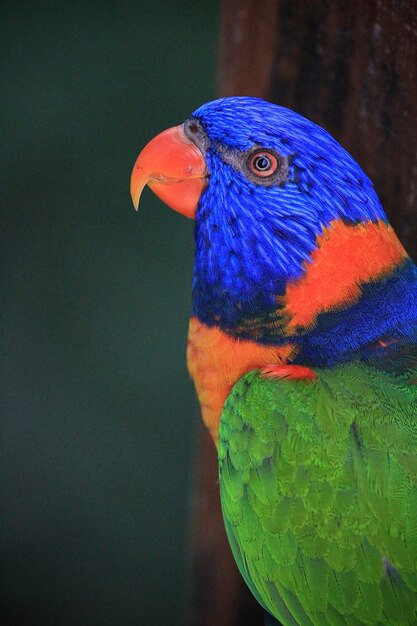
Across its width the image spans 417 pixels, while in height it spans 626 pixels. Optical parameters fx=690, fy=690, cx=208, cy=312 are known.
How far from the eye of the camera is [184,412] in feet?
10.8

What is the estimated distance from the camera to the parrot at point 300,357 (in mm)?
1343

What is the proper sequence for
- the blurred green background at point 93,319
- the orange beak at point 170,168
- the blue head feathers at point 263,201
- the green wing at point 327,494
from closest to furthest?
the green wing at point 327,494 → the blue head feathers at point 263,201 → the orange beak at point 170,168 → the blurred green background at point 93,319

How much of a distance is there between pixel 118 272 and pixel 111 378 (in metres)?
0.50

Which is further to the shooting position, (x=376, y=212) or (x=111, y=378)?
(x=111, y=378)

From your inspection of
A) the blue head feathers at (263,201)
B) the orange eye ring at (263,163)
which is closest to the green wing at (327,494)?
the blue head feathers at (263,201)

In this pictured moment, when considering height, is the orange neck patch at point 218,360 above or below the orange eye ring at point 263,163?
below

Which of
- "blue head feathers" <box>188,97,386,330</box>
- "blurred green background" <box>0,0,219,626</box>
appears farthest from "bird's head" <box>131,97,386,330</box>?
"blurred green background" <box>0,0,219,626</box>

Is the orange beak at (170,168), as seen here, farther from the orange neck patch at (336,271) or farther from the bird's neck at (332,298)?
the orange neck patch at (336,271)

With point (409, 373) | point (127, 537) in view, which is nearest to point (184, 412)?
point (127, 537)

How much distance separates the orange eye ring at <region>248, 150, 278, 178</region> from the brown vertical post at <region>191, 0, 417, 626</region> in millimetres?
244

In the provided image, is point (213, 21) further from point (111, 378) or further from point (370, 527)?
point (370, 527)

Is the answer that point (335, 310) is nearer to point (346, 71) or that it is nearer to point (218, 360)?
point (218, 360)

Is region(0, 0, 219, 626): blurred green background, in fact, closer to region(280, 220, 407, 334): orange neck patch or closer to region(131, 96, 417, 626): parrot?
region(131, 96, 417, 626): parrot

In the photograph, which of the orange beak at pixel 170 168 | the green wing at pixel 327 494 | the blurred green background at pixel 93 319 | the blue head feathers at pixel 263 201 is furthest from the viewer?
the blurred green background at pixel 93 319
